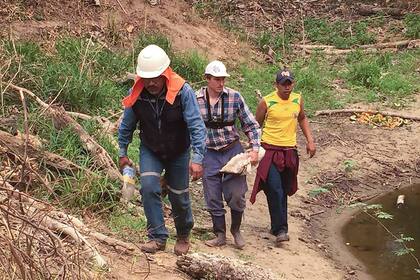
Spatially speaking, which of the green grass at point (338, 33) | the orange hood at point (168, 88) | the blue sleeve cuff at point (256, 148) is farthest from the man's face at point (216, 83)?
the green grass at point (338, 33)

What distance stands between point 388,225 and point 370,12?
9.36m

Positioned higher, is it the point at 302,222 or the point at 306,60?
the point at 306,60

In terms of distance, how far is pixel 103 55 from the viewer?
408 inches

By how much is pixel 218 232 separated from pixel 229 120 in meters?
1.09

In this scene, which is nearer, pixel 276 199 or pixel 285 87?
pixel 285 87

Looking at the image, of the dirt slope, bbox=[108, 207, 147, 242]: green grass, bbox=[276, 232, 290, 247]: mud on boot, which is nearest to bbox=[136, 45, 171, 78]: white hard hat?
bbox=[108, 207, 147, 242]: green grass

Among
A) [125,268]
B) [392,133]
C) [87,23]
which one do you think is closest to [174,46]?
[87,23]

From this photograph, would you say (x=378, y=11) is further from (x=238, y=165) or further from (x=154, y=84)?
(x=154, y=84)

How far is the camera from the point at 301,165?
9664mm

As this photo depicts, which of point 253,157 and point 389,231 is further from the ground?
point 253,157

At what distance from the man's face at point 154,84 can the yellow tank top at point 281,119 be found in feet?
5.68

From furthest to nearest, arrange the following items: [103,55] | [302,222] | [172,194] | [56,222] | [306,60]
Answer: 1. [306,60]
2. [103,55]
3. [302,222]
4. [172,194]
5. [56,222]

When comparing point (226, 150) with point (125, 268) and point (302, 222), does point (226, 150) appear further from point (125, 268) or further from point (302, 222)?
point (302, 222)

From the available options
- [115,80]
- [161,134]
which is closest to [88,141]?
[161,134]
